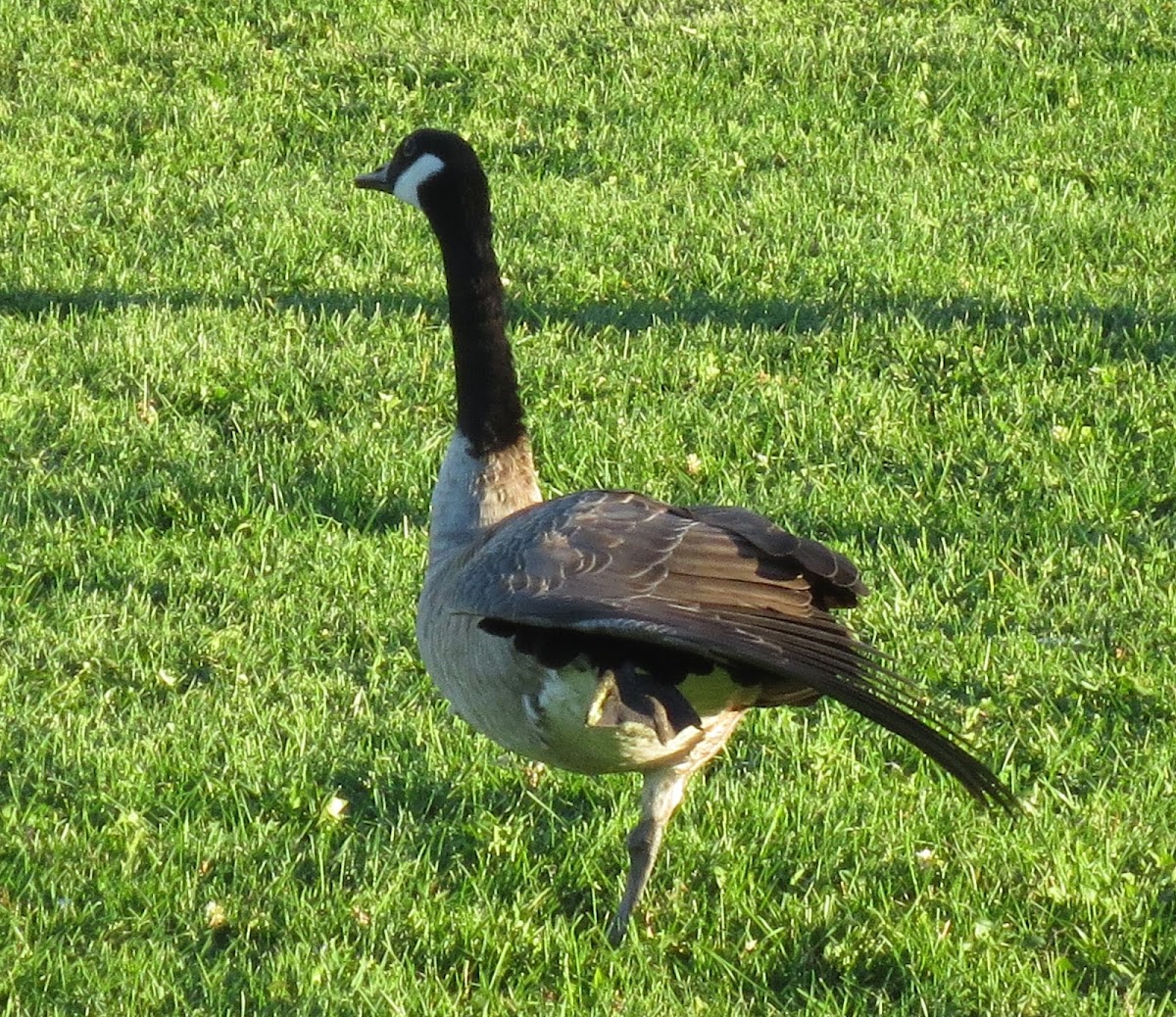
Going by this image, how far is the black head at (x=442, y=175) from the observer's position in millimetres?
4930

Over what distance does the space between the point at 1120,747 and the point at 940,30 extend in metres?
7.44

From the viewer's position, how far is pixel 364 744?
194 inches

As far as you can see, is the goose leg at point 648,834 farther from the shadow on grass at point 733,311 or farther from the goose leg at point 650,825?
the shadow on grass at point 733,311

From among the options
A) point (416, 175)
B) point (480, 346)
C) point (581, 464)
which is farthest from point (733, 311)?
point (480, 346)

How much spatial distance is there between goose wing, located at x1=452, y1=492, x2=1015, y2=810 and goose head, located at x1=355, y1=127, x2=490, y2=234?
1.23 meters

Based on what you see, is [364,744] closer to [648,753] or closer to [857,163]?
[648,753]

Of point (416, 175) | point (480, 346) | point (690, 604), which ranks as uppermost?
point (416, 175)

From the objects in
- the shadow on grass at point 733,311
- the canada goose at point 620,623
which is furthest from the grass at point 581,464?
the canada goose at point 620,623

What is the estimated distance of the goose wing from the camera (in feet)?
10.4

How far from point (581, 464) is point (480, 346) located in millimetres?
1740

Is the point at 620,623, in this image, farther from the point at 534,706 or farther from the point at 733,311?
the point at 733,311

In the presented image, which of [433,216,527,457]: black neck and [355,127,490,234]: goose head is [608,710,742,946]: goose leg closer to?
[433,216,527,457]: black neck

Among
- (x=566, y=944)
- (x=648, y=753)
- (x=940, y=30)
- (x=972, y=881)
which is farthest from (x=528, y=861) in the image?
(x=940, y=30)

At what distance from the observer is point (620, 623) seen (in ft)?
10.5
